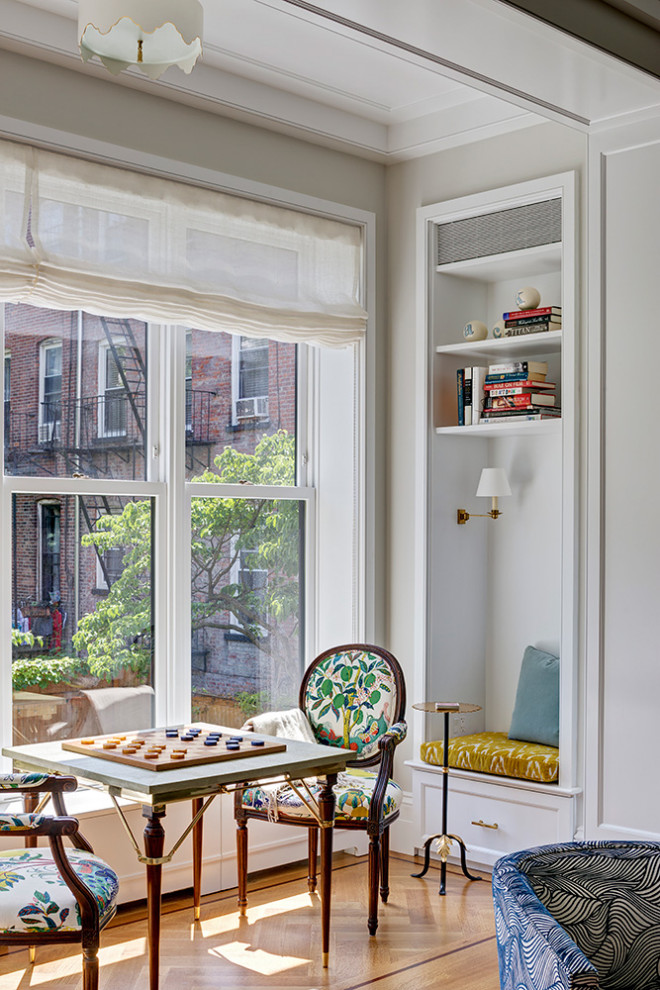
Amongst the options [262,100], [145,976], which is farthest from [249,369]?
[145,976]

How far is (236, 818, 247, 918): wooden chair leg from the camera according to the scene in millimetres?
3914

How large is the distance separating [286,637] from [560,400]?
1560mm

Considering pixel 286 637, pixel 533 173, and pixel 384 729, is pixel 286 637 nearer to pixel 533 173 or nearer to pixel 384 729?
pixel 384 729

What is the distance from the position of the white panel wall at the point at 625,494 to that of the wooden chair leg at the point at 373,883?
2.65 feet

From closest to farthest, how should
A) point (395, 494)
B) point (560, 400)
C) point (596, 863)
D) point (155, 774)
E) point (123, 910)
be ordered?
1. point (596, 863)
2. point (155, 774)
3. point (123, 910)
4. point (560, 400)
5. point (395, 494)

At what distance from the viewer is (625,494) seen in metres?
3.88

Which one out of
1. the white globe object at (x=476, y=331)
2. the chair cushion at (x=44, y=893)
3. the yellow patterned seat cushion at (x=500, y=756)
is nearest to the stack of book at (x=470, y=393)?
the white globe object at (x=476, y=331)

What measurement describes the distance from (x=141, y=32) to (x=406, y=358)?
2.52m

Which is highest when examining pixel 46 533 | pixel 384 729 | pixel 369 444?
pixel 369 444

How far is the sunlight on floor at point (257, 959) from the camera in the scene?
3.42 m

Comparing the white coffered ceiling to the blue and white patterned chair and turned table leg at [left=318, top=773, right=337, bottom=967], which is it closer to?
the blue and white patterned chair

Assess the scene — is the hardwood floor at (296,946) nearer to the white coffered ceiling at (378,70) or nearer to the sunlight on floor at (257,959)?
the sunlight on floor at (257,959)

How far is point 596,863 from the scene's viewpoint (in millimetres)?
2273

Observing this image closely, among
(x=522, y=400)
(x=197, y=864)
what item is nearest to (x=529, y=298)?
(x=522, y=400)
